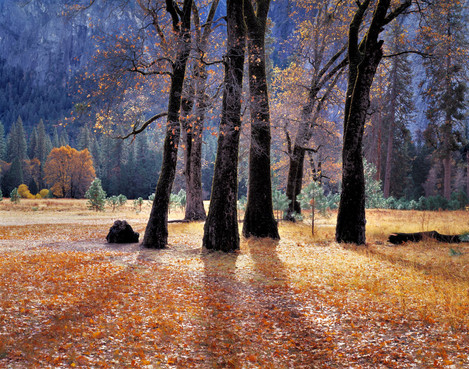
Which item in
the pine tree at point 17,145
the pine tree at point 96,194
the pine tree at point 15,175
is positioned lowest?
the pine tree at point 96,194

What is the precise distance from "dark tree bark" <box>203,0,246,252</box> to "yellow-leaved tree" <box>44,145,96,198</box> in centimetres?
5231

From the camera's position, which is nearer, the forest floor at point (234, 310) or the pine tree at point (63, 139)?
the forest floor at point (234, 310)

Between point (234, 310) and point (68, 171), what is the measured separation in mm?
58488

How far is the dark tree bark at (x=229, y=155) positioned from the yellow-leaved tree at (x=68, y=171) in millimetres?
52309

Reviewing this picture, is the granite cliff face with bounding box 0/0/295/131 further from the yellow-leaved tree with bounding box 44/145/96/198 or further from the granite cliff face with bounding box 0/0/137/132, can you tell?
the yellow-leaved tree with bounding box 44/145/96/198

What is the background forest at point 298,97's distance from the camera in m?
11.3

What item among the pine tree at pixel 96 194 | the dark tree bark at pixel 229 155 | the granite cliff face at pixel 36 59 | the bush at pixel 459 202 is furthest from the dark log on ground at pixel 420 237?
the granite cliff face at pixel 36 59

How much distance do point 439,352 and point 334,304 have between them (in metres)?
1.97

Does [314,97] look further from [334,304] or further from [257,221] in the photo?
[334,304]

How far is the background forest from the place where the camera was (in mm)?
11289

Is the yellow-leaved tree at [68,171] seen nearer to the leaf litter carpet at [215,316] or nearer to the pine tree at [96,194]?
the pine tree at [96,194]

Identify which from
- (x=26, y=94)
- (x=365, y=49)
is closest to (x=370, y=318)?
(x=365, y=49)

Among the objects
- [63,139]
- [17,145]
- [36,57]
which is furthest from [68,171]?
[36,57]

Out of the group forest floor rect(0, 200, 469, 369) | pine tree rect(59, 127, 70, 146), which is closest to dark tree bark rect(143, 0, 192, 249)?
forest floor rect(0, 200, 469, 369)
